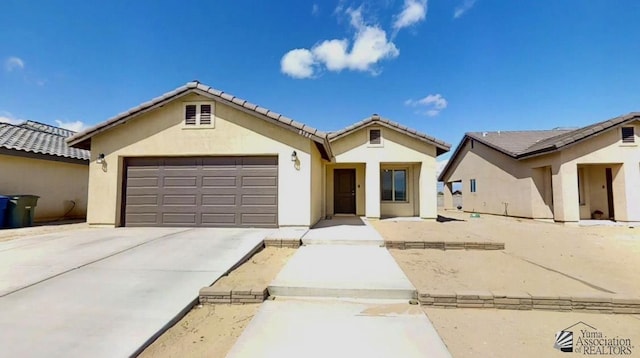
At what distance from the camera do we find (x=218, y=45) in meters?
12.5

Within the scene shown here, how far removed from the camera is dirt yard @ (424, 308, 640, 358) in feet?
9.08

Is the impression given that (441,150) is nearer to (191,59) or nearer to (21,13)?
(191,59)

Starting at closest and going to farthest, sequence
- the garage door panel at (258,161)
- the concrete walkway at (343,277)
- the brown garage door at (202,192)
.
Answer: the concrete walkway at (343,277) → the brown garage door at (202,192) → the garage door panel at (258,161)

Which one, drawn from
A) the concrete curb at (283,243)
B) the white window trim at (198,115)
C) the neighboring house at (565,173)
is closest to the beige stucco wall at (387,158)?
the neighboring house at (565,173)

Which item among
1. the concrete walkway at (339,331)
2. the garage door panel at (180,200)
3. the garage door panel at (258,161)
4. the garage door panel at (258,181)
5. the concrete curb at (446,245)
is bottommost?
the concrete walkway at (339,331)

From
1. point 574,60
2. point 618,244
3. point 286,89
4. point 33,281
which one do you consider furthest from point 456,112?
point 33,281

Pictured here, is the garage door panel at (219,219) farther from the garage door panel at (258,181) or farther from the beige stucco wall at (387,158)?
the beige stucco wall at (387,158)

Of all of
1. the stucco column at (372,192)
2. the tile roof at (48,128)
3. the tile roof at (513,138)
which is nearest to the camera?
the stucco column at (372,192)

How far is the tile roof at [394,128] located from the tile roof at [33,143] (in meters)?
12.1

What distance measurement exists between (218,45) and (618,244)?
631 inches

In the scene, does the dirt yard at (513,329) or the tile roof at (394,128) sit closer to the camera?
the dirt yard at (513,329)

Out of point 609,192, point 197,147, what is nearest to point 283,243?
point 197,147

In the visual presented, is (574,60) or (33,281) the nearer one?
(33,281)

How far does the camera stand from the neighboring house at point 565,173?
12.6 meters
